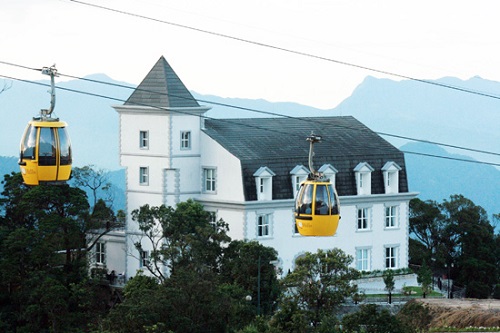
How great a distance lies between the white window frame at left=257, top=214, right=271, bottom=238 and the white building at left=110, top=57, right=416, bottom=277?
0.18 feet

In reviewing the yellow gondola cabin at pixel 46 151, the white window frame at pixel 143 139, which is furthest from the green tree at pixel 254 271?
the yellow gondola cabin at pixel 46 151

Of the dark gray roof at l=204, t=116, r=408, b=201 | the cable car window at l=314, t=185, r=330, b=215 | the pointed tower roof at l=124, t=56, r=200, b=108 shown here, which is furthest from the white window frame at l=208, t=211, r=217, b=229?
the cable car window at l=314, t=185, r=330, b=215

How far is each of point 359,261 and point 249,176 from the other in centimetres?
909

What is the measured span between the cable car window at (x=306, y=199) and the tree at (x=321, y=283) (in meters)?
18.0

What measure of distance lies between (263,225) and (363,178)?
7699 mm

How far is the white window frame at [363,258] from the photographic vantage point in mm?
94688

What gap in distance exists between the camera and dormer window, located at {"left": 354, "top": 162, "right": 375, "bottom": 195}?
9500 cm

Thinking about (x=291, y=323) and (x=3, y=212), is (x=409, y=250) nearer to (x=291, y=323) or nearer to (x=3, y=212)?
(x=3, y=212)

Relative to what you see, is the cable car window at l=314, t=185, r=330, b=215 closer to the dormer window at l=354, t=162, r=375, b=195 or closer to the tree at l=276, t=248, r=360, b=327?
the tree at l=276, t=248, r=360, b=327

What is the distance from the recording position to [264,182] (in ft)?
300

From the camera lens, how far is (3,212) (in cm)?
9269

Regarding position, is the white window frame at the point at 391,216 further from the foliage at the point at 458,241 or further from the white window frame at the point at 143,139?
the white window frame at the point at 143,139

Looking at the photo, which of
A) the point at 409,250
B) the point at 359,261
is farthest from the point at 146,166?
the point at 409,250

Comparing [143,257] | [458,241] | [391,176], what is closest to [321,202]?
[143,257]
